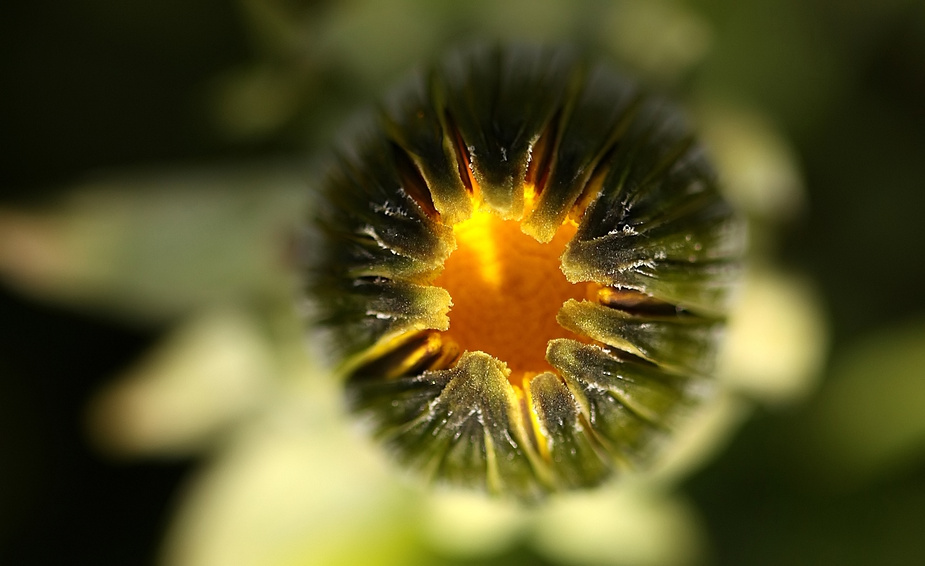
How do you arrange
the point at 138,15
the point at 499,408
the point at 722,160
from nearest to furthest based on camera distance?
the point at 499,408 → the point at 722,160 → the point at 138,15

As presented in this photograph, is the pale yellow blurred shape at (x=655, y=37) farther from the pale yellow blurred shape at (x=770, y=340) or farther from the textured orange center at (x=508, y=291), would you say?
the textured orange center at (x=508, y=291)

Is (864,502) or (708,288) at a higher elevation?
(864,502)

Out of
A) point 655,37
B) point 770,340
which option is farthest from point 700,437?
point 655,37

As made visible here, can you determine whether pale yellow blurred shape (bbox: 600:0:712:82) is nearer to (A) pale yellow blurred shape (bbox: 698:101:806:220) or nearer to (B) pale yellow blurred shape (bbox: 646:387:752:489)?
(A) pale yellow blurred shape (bbox: 698:101:806:220)

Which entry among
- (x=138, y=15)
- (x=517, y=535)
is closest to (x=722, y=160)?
(x=517, y=535)

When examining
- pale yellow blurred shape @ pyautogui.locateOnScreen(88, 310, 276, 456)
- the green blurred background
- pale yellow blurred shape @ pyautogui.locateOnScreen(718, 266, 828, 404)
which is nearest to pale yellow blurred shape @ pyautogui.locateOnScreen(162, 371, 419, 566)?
pale yellow blurred shape @ pyautogui.locateOnScreen(88, 310, 276, 456)

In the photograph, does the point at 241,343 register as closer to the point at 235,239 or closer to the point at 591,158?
the point at 235,239
